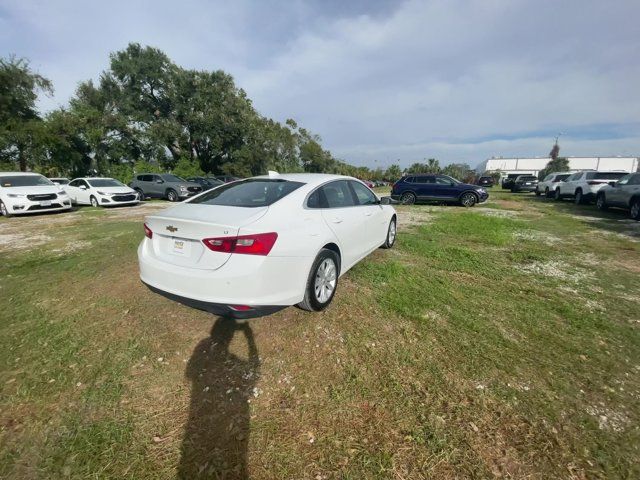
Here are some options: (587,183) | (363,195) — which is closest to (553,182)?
(587,183)

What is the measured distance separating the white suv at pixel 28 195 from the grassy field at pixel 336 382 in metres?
8.36

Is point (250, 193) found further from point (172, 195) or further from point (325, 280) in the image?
point (172, 195)

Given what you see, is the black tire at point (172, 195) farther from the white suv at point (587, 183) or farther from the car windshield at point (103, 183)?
the white suv at point (587, 183)

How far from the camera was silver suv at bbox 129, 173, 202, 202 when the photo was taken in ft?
55.3

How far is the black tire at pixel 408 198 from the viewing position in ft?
49.5

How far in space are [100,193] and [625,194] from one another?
2036 centimetres

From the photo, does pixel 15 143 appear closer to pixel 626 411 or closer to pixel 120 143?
pixel 120 143

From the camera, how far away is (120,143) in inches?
1164

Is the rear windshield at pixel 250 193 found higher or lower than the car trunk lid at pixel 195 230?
higher

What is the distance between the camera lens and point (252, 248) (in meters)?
2.57

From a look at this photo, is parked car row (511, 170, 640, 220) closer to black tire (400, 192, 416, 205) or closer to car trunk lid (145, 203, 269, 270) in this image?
black tire (400, 192, 416, 205)

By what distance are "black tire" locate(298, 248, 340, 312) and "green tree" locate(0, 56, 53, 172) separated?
3074cm

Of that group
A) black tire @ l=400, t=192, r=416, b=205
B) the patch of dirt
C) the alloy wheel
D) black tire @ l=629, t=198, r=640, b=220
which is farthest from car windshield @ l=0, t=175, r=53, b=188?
black tire @ l=629, t=198, r=640, b=220

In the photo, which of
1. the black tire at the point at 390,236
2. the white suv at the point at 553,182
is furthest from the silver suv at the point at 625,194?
the black tire at the point at 390,236
